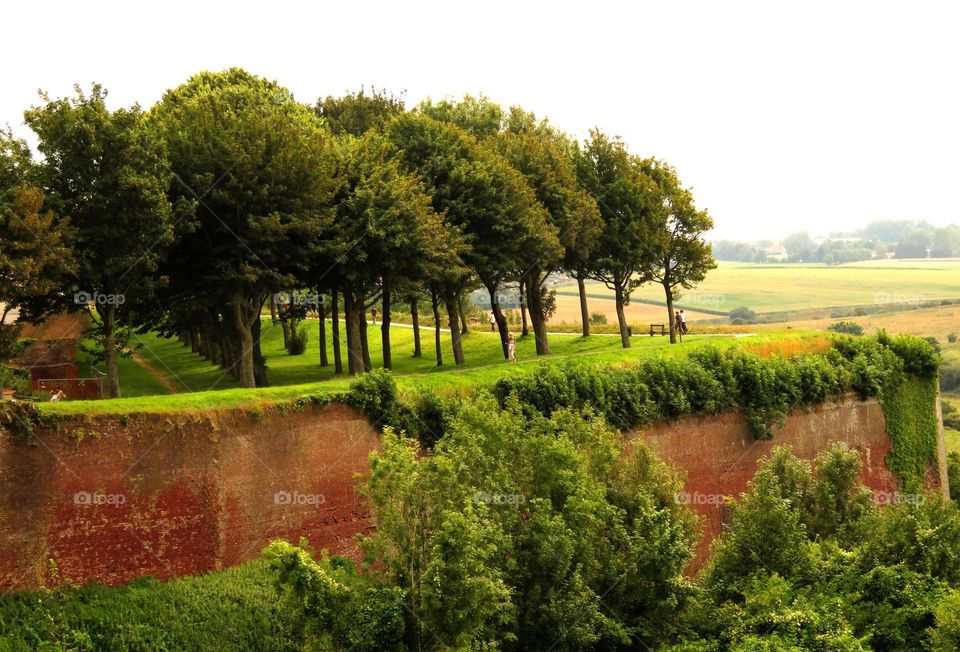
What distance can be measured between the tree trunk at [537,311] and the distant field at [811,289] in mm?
74171

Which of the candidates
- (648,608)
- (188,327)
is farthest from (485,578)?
(188,327)

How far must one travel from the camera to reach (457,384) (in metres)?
41.5

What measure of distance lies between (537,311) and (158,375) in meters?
19.1

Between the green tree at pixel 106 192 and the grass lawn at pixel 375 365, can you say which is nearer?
the grass lawn at pixel 375 365

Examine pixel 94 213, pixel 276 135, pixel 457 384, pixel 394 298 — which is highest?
pixel 276 135

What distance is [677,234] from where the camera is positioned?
61.6 m

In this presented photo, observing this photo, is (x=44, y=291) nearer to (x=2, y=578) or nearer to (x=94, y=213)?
(x=94, y=213)

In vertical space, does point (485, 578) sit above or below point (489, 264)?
below

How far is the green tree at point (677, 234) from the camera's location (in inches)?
2403

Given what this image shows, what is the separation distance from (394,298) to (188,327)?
468 inches

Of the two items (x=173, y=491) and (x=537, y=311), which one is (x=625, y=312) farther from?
(x=173, y=491)

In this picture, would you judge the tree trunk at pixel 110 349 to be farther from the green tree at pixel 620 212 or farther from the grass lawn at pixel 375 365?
the green tree at pixel 620 212

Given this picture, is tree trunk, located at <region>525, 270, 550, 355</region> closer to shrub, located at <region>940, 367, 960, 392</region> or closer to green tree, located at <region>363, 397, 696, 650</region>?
green tree, located at <region>363, 397, 696, 650</region>

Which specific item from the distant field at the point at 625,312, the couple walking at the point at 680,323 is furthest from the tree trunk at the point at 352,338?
the distant field at the point at 625,312
